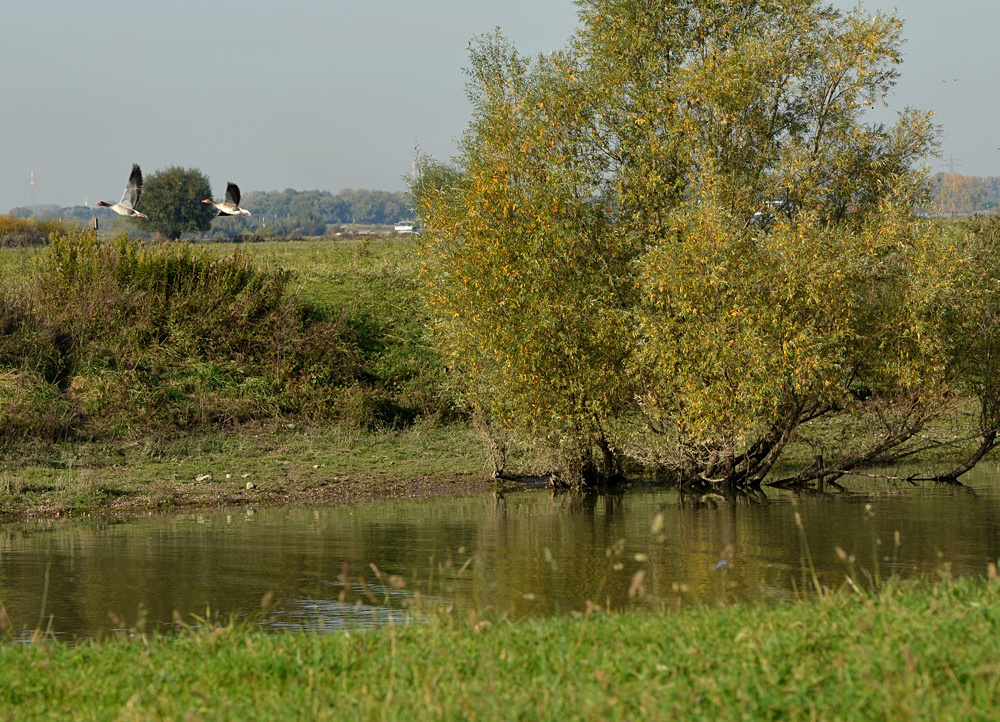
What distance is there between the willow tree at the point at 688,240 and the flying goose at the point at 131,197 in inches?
473

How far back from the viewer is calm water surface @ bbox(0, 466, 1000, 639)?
41.6 ft

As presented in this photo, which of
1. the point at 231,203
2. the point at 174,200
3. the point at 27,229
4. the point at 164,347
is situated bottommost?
the point at 164,347

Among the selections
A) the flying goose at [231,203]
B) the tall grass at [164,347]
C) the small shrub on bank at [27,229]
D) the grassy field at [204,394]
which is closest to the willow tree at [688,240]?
the grassy field at [204,394]

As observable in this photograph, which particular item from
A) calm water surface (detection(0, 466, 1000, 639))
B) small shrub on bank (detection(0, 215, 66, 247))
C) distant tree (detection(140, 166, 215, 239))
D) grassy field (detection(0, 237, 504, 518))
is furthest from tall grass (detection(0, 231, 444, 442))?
Answer: distant tree (detection(140, 166, 215, 239))

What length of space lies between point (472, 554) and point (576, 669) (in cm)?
921

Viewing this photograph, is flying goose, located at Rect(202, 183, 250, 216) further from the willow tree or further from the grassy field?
the willow tree

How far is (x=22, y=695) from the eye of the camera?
299 inches

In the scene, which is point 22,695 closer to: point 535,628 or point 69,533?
point 535,628

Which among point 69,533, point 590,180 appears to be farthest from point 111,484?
point 590,180

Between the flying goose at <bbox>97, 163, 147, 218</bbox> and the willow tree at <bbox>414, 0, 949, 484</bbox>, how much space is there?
39.5 feet

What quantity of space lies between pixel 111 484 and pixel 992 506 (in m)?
17.2

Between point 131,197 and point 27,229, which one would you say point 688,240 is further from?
point 27,229

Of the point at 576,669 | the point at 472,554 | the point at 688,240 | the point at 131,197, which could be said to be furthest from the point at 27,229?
the point at 576,669

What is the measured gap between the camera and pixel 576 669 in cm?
728
